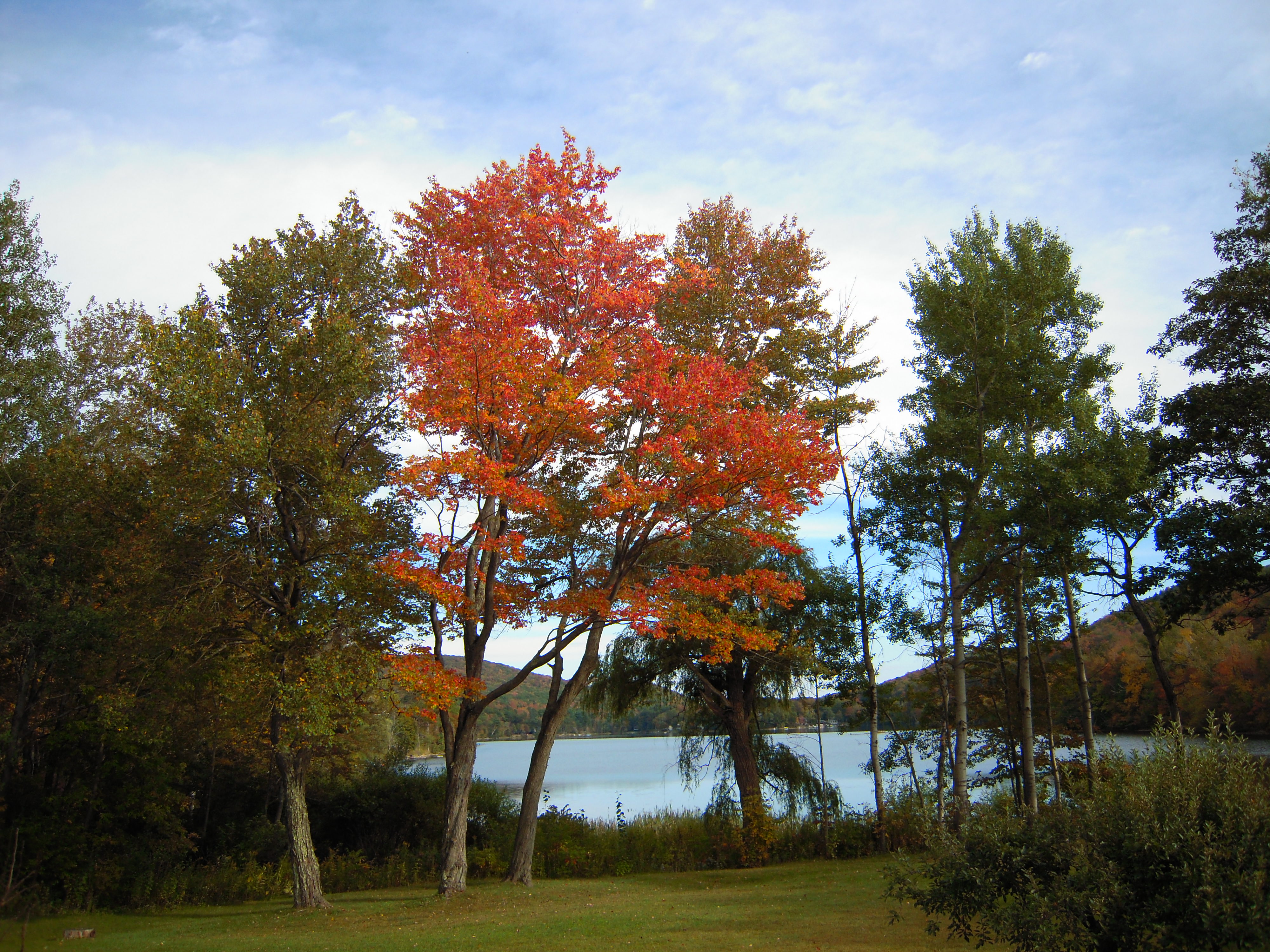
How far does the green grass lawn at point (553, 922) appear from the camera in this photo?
870cm

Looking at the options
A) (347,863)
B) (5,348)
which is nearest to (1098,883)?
(347,863)

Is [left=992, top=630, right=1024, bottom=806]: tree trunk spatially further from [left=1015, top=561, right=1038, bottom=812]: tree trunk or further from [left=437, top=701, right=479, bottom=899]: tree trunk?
[left=437, top=701, right=479, bottom=899]: tree trunk

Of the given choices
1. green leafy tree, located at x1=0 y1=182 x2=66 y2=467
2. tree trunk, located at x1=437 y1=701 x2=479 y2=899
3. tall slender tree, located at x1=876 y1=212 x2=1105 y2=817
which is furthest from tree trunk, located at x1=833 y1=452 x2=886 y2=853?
green leafy tree, located at x1=0 y1=182 x2=66 y2=467

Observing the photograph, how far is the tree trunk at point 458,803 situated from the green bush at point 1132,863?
841 centimetres

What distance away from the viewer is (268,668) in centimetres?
1086

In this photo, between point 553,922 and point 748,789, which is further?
point 748,789

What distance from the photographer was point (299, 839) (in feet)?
40.7

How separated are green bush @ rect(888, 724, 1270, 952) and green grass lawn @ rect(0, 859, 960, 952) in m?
1.70

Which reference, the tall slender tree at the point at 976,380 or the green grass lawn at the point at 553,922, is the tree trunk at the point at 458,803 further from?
the tall slender tree at the point at 976,380

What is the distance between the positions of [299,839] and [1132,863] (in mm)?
11805

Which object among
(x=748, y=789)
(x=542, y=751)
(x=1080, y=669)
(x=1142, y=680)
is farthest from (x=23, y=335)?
(x=1142, y=680)

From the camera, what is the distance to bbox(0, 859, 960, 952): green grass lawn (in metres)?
8.70

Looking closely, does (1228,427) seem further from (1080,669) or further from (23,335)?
(23,335)

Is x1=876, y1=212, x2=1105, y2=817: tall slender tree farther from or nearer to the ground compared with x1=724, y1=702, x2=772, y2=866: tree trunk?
farther from the ground
